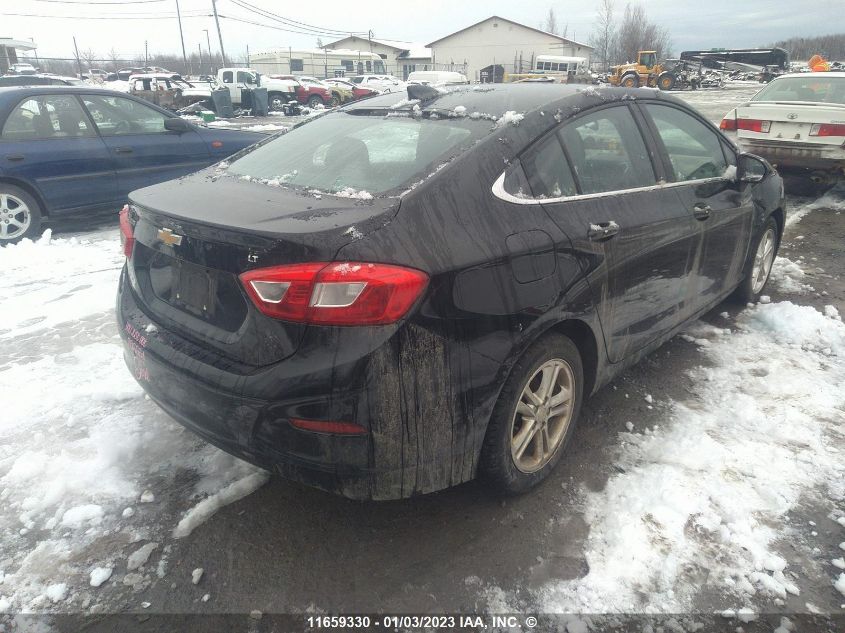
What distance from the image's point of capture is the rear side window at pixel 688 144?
3236mm

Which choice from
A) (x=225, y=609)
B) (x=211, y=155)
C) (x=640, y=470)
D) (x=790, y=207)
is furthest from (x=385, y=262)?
(x=790, y=207)

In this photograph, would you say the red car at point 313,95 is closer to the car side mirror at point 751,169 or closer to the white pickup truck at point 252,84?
the white pickup truck at point 252,84

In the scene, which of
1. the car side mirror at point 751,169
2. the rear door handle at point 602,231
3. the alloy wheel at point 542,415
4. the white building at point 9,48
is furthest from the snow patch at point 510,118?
the white building at point 9,48

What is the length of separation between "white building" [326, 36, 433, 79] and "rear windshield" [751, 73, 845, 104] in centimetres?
6083

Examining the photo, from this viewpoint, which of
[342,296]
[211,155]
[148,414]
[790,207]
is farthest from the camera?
[790,207]

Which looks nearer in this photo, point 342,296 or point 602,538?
point 342,296

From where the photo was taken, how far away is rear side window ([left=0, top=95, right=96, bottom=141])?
6055 millimetres

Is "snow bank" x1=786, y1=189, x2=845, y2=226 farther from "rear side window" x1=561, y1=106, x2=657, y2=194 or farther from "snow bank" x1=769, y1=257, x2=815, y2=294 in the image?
"rear side window" x1=561, y1=106, x2=657, y2=194

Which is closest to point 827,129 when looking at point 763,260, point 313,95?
point 763,260

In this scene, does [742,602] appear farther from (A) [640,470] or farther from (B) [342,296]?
(B) [342,296]

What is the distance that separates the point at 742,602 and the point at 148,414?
9.29 ft

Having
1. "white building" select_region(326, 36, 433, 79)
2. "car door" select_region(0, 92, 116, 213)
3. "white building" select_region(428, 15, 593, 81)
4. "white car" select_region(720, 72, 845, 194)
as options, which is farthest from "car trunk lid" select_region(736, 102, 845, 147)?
"white building" select_region(428, 15, 593, 81)

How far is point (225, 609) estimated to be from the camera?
2018 mm

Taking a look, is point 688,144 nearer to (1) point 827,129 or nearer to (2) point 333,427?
(2) point 333,427
